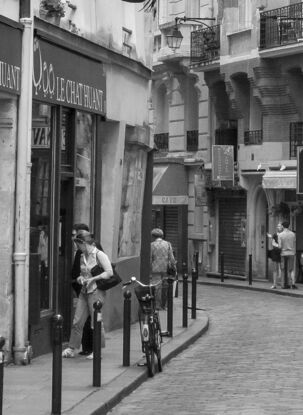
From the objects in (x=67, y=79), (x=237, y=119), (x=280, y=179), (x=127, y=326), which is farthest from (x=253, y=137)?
(x=127, y=326)

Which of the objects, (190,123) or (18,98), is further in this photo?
(190,123)

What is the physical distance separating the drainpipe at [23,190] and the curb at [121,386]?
1.40m

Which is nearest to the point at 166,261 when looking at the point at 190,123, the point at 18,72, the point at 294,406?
the point at 18,72

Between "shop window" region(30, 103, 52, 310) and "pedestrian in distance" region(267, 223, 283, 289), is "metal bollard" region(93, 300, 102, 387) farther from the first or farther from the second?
"pedestrian in distance" region(267, 223, 283, 289)

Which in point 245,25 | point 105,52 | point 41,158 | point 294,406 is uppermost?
point 245,25

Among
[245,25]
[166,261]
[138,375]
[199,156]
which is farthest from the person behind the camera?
[199,156]

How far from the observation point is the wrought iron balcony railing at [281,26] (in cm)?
3512

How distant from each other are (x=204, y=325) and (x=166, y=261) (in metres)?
3.47

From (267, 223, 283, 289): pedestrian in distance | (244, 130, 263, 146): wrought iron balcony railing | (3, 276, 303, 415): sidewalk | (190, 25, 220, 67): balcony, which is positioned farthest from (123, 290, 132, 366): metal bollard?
(190, 25, 220, 67): balcony

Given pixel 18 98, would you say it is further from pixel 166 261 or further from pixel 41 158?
pixel 166 261

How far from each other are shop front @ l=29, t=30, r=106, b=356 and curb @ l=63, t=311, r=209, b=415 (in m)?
1.55

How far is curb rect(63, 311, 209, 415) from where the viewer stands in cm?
1170

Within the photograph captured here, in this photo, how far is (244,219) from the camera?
39.3 meters

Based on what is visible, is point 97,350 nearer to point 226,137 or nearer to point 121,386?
point 121,386
